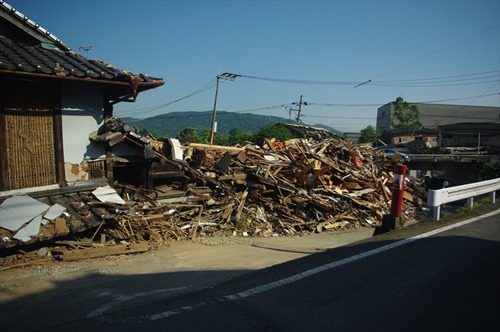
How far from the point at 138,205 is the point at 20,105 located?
11.5 ft

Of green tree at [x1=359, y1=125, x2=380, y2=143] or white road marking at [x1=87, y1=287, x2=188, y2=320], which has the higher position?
green tree at [x1=359, y1=125, x2=380, y2=143]

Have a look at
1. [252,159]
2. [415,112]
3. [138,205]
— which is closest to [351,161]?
[252,159]

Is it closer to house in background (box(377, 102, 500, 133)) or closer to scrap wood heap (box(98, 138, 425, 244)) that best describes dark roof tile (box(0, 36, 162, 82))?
scrap wood heap (box(98, 138, 425, 244))

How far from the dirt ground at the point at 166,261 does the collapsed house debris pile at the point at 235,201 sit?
50cm

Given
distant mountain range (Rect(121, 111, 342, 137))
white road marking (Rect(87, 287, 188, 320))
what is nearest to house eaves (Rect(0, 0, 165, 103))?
white road marking (Rect(87, 287, 188, 320))

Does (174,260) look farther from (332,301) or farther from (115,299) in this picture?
(332,301)

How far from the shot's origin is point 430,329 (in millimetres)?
3301

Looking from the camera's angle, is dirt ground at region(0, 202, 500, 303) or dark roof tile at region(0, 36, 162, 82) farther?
dark roof tile at region(0, 36, 162, 82)

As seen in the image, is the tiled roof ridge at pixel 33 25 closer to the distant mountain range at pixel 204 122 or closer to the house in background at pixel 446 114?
the house in background at pixel 446 114

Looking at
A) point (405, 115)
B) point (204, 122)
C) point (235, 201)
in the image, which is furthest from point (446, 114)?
point (235, 201)

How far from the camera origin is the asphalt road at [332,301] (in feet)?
11.3

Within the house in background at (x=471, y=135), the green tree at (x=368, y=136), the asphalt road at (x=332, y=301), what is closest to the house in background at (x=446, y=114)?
the green tree at (x=368, y=136)

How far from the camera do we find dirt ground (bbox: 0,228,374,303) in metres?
5.75

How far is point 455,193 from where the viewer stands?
8766 millimetres
